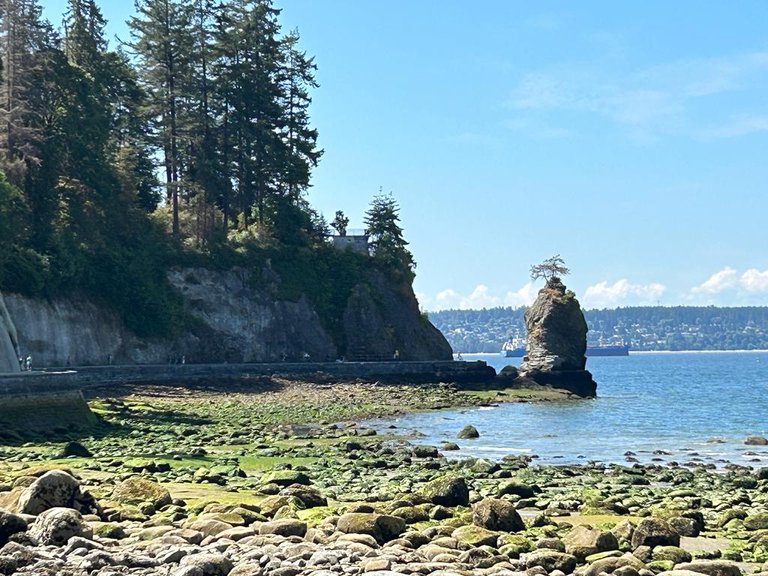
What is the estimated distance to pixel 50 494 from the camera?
20.0 meters

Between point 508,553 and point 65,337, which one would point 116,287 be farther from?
point 508,553

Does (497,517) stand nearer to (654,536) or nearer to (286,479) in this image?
(654,536)

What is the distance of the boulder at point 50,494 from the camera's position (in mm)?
19734

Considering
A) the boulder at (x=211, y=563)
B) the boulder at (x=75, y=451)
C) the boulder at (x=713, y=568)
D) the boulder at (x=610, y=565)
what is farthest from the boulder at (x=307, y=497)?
the boulder at (x=75, y=451)

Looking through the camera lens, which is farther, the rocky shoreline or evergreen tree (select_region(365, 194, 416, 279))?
evergreen tree (select_region(365, 194, 416, 279))

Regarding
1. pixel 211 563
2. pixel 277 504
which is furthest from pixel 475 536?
pixel 211 563

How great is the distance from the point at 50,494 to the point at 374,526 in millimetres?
6450

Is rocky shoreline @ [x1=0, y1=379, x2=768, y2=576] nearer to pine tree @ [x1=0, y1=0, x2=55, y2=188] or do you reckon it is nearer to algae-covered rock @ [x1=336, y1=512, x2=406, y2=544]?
algae-covered rock @ [x1=336, y1=512, x2=406, y2=544]

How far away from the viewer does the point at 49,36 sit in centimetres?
7456

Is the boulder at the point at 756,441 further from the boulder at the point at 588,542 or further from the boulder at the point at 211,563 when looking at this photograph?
the boulder at the point at 211,563

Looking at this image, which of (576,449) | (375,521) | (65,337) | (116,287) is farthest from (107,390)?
(375,521)

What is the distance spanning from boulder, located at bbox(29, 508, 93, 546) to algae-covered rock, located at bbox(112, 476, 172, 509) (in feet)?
11.2

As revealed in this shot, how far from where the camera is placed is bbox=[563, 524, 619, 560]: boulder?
57.6ft

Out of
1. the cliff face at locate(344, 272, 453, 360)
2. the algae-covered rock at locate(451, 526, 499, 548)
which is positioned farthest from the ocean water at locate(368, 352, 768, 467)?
the algae-covered rock at locate(451, 526, 499, 548)
